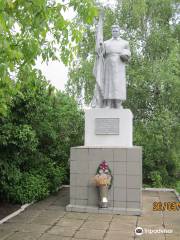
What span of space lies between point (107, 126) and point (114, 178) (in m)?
1.06

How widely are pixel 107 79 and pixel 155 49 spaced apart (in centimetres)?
639

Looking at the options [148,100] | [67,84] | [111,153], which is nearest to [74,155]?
[111,153]

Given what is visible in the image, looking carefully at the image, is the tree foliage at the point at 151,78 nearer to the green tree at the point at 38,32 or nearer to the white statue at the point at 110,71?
the white statue at the point at 110,71

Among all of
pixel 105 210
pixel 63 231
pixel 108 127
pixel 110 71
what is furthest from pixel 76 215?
pixel 110 71

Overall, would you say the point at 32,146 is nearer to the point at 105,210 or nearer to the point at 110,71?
the point at 105,210

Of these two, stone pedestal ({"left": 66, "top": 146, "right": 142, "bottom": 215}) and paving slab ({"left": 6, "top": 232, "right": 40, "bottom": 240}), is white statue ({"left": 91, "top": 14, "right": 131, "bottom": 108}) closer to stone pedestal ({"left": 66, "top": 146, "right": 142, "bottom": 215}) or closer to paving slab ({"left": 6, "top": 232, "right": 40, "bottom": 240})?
stone pedestal ({"left": 66, "top": 146, "right": 142, "bottom": 215})

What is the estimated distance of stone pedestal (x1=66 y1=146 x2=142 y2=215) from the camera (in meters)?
6.61

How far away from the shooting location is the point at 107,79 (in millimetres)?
7348

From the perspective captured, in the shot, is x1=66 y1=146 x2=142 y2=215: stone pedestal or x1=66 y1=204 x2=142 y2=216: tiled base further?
x1=66 y1=146 x2=142 y2=215: stone pedestal

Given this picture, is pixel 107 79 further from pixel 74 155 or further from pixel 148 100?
pixel 148 100

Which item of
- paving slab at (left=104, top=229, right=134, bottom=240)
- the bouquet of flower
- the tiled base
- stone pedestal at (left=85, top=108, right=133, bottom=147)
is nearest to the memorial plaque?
stone pedestal at (left=85, top=108, right=133, bottom=147)
